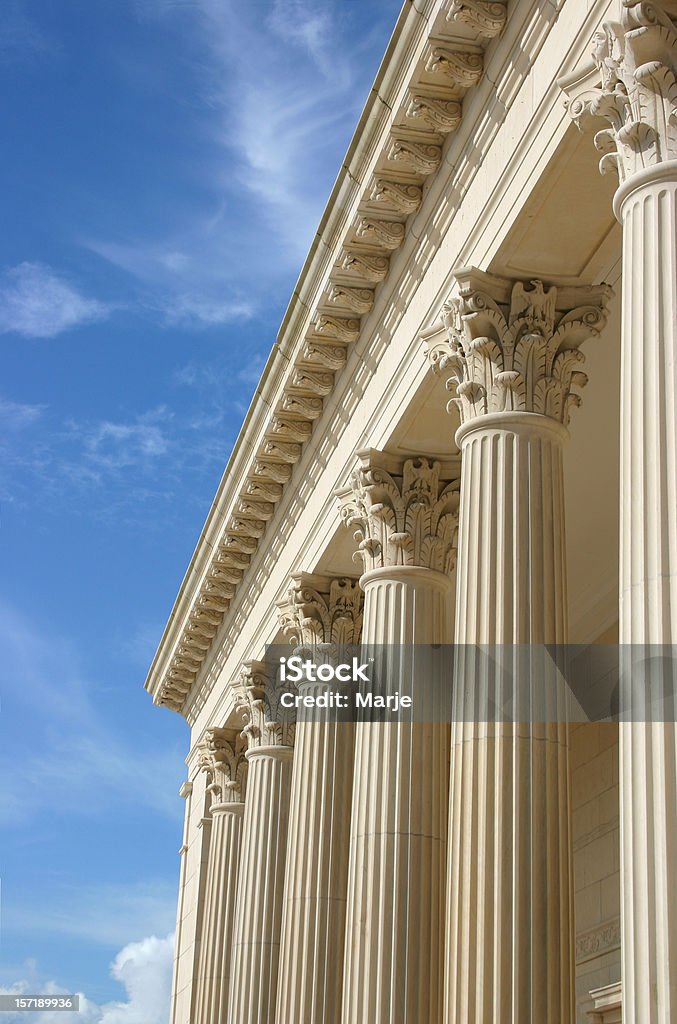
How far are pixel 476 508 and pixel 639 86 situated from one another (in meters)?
→ 8.39

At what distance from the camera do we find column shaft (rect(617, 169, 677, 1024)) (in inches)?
614

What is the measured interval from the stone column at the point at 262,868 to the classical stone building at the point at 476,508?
0.10 m

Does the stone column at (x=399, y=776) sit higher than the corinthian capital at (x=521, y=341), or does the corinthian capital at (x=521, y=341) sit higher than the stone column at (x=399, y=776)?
the corinthian capital at (x=521, y=341)

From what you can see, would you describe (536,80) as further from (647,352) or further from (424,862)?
(424,862)

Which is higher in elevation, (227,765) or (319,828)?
(227,765)

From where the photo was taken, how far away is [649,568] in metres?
17.2

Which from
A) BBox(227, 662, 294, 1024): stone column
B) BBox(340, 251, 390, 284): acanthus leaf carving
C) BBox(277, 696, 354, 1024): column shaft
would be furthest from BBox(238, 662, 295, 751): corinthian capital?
BBox(340, 251, 390, 284): acanthus leaf carving

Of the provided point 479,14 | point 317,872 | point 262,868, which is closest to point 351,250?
point 479,14

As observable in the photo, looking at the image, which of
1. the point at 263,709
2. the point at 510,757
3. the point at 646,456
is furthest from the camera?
the point at 263,709

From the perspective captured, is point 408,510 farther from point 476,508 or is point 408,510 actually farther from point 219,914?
point 219,914

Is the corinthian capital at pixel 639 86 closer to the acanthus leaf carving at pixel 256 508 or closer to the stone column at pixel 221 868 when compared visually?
the acanthus leaf carving at pixel 256 508

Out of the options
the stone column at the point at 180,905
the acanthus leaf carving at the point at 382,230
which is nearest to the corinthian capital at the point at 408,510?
the acanthus leaf carving at the point at 382,230

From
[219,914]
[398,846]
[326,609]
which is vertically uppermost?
[326,609]

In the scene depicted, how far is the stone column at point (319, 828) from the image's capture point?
3688cm
